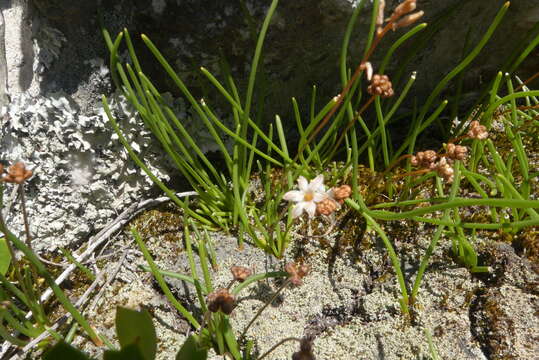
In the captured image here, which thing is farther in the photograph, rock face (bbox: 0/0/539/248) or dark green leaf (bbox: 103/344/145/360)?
rock face (bbox: 0/0/539/248)

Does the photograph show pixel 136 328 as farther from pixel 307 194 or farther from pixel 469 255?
pixel 469 255

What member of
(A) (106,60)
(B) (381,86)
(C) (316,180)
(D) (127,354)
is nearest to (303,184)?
(C) (316,180)

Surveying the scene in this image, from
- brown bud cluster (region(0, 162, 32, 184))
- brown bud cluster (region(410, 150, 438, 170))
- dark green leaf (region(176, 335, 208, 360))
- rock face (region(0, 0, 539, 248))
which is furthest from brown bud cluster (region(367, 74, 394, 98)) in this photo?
brown bud cluster (region(0, 162, 32, 184))

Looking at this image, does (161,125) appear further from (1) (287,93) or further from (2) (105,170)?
(1) (287,93)

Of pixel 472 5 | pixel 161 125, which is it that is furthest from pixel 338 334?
pixel 472 5

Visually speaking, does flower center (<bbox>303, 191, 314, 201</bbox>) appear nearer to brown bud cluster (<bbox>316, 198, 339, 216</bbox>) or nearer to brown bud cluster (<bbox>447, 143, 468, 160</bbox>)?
brown bud cluster (<bbox>316, 198, 339, 216</bbox>)

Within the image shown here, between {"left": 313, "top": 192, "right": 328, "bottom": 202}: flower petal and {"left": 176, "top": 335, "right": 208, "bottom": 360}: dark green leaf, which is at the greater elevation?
{"left": 313, "top": 192, "right": 328, "bottom": 202}: flower petal

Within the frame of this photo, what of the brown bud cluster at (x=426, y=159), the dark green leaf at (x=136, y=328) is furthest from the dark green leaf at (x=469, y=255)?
the dark green leaf at (x=136, y=328)
